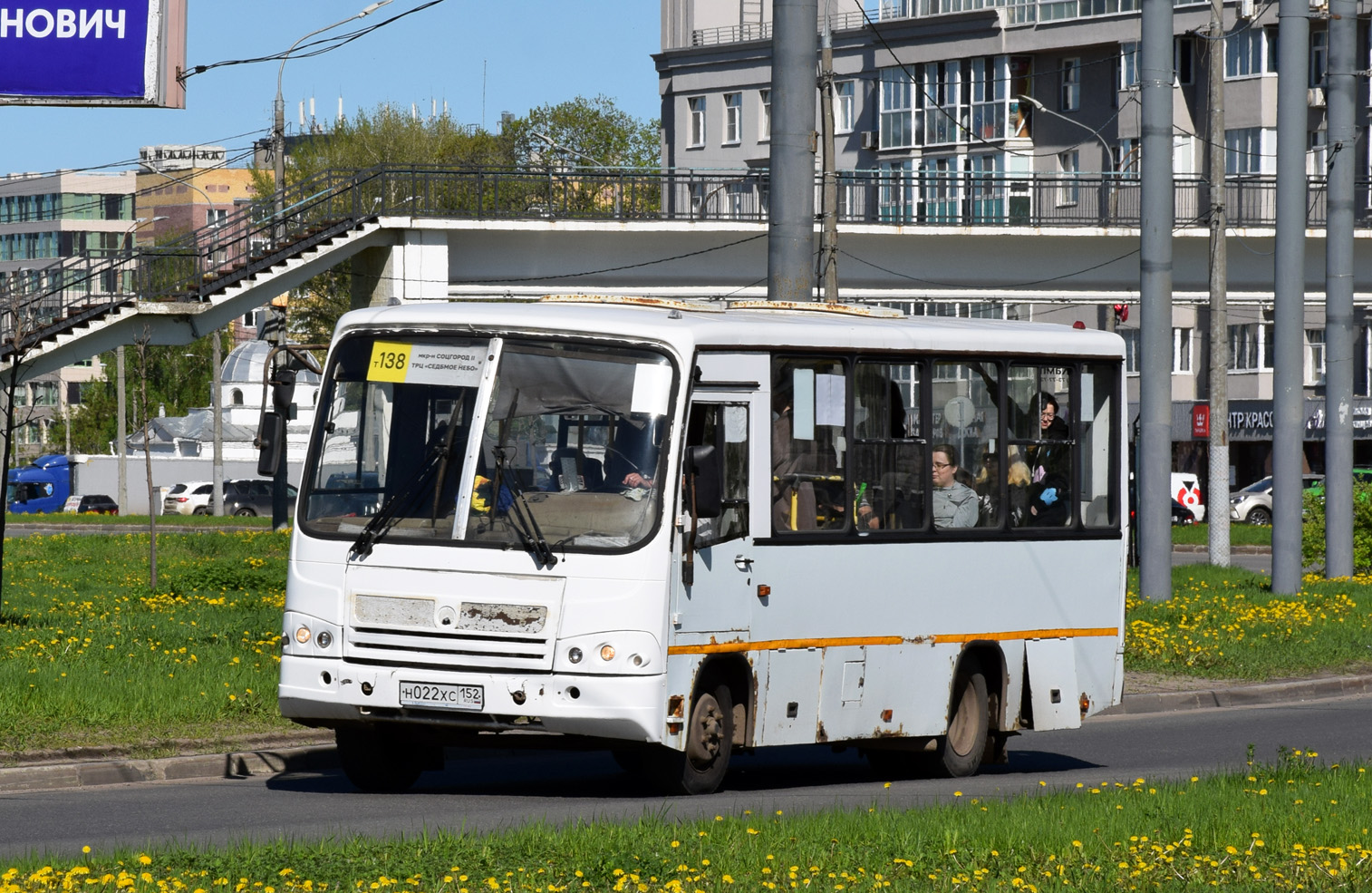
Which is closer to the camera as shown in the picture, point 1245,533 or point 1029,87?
point 1245,533

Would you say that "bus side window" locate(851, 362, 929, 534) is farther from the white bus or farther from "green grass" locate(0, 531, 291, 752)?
"green grass" locate(0, 531, 291, 752)

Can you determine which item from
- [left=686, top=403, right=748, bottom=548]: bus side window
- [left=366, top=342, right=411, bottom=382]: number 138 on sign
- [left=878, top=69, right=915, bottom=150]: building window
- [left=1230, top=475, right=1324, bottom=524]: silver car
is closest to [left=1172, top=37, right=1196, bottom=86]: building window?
[left=878, top=69, right=915, bottom=150]: building window

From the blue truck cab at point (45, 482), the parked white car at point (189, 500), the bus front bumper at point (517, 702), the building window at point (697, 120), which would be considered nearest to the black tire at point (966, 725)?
the bus front bumper at point (517, 702)

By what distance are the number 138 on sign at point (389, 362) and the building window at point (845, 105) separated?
67.7 metres

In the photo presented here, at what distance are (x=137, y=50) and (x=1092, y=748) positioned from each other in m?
8.62

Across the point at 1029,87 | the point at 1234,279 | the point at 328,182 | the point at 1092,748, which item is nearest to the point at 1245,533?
the point at 1234,279

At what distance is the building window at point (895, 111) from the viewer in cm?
7550

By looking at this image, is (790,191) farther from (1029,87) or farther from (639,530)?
(1029,87)

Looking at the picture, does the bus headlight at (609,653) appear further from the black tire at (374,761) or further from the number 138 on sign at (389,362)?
the number 138 on sign at (389,362)

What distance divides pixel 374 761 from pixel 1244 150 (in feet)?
202

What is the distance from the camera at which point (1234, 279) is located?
43.8 m

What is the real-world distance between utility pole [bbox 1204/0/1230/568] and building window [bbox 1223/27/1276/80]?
32.7 m

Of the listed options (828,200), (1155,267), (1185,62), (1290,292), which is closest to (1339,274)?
(1290,292)

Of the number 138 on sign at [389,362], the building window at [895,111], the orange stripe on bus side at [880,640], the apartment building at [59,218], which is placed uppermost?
the apartment building at [59,218]
